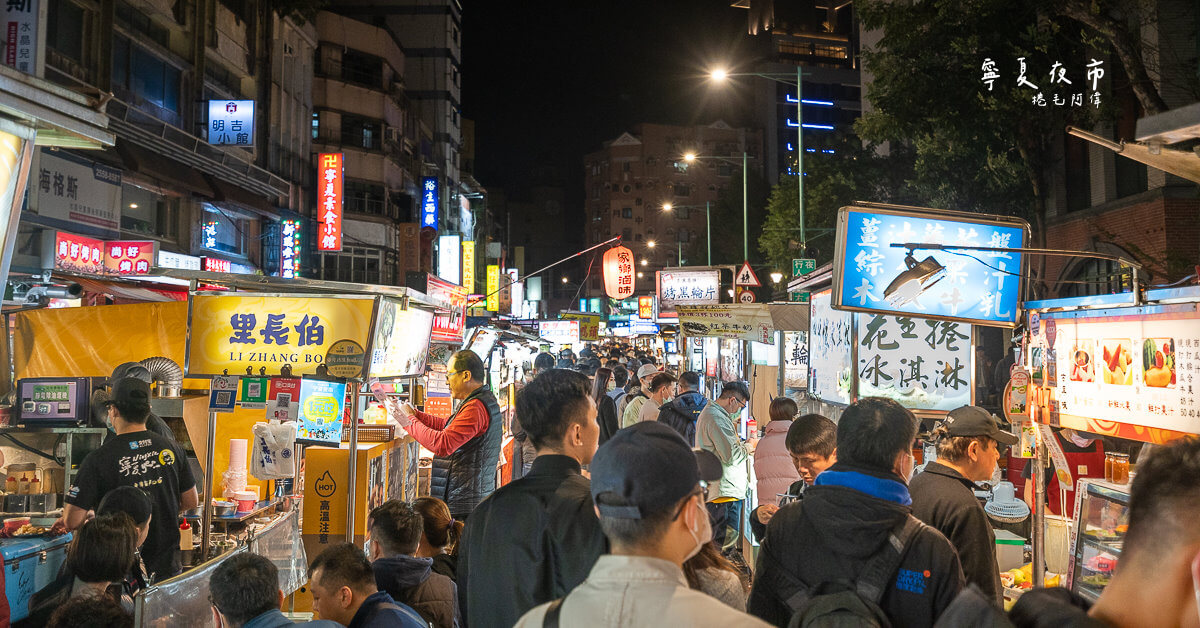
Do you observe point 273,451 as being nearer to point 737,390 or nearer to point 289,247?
point 737,390

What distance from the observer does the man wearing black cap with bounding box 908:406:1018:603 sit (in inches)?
142

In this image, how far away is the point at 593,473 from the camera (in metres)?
2.26

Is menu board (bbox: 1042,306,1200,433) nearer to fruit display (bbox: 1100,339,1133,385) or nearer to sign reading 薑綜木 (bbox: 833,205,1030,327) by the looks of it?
fruit display (bbox: 1100,339,1133,385)

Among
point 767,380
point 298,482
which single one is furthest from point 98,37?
point 767,380

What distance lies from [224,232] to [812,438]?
77.9ft

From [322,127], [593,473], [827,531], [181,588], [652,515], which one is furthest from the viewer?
[322,127]

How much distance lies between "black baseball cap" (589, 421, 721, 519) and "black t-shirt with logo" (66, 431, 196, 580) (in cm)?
493

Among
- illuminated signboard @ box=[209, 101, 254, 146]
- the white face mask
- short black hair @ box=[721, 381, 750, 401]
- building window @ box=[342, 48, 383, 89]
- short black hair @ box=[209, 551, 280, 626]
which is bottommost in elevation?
short black hair @ box=[209, 551, 280, 626]

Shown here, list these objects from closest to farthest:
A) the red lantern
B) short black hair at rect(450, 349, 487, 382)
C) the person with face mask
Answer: the person with face mask
short black hair at rect(450, 349, 487, 382)
the red lantern

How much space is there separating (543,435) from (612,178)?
10207 centimetres

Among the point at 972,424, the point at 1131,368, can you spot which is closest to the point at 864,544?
the point at 972,424

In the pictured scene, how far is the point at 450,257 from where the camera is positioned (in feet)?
133

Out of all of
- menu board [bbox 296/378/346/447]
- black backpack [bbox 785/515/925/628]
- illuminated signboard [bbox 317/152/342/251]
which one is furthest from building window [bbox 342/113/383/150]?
black backpack [bbox 785/515/925/628]

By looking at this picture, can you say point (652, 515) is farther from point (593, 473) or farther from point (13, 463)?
point (13, 463)
